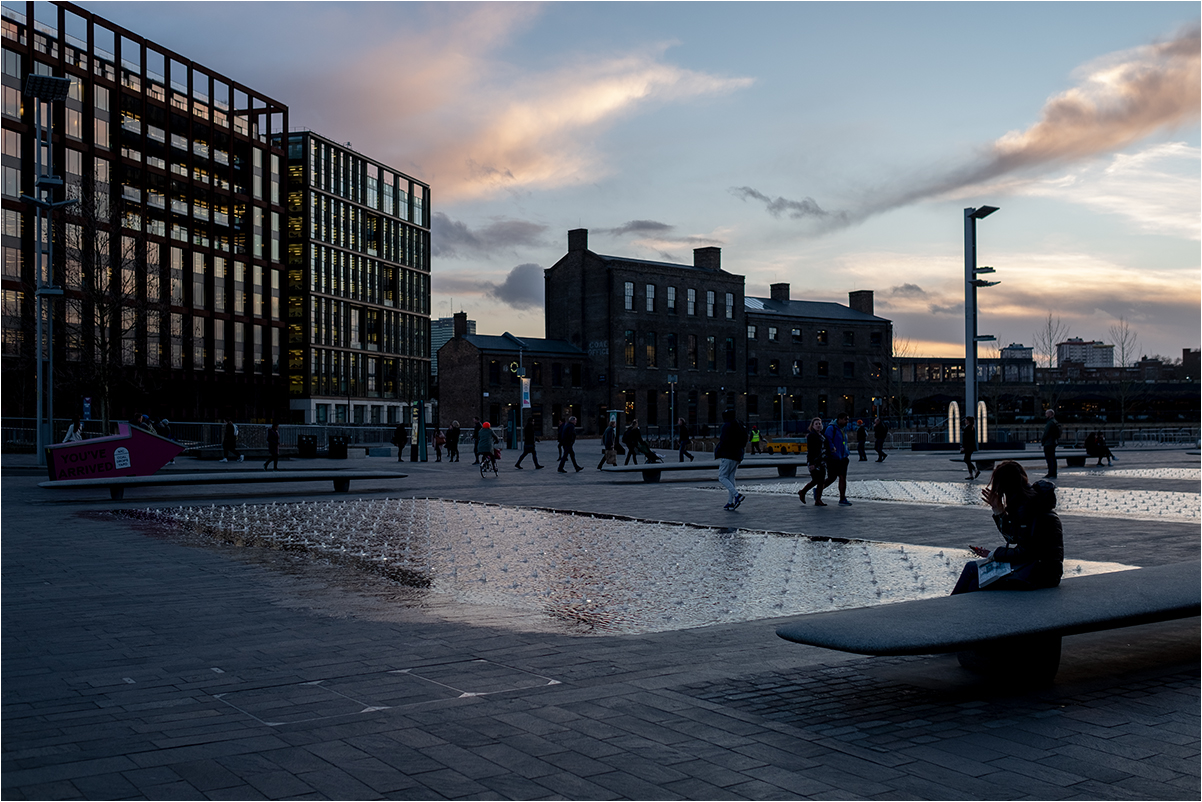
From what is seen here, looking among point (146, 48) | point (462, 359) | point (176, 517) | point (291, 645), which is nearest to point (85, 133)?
point (146, 48)

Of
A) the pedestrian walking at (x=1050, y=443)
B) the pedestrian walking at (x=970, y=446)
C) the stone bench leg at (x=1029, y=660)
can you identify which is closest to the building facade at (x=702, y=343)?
the pedestrian walking at (x=970, y=446)

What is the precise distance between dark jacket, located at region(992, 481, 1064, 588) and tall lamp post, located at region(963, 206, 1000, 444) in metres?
27.8

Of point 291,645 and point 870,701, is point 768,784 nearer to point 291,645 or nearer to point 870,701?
point 870,701

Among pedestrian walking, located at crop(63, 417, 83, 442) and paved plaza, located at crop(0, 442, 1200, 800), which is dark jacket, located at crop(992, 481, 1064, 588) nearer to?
paved plaza, located at crop(0, 442, 1200, 800)

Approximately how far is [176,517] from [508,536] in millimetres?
5942

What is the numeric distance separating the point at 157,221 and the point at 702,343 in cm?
3903

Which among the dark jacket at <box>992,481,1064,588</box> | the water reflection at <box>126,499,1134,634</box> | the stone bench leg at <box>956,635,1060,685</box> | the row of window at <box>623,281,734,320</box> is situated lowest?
the water reflection at <box>126,499,1134,634</box>

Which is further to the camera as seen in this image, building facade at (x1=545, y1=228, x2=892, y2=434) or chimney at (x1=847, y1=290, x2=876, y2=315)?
chimney at (x1=847, y1=290, x2=876, y2=315)

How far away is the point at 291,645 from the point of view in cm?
645

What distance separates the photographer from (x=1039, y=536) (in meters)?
5.87

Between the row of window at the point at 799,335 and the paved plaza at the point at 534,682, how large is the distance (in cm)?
6822

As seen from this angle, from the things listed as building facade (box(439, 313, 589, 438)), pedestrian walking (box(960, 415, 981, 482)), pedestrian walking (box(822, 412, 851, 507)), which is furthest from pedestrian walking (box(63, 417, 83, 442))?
building facade (box(439, 313, 589, 438))

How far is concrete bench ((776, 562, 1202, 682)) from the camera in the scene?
15.7 feet

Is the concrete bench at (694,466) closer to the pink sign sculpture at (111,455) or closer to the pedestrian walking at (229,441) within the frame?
the pink sign sculpture at (111,455)
